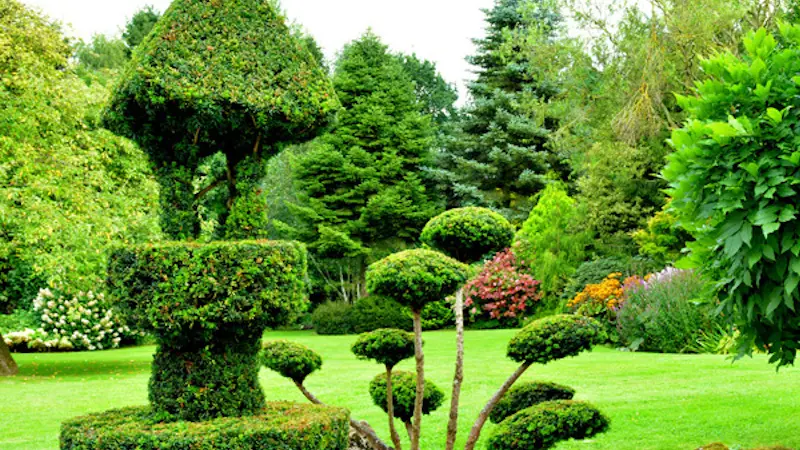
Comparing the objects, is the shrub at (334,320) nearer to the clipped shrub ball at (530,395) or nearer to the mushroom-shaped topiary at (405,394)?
the mushroom-shaped topiary at (405,394)

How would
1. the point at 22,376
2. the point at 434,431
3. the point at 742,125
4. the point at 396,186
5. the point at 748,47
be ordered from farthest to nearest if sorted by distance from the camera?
1. the point at 396,186
2. the point at 22,376
3. the point at 434,431
4. the point at 748,47
5. the point at 742,125

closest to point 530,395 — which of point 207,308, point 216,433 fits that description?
point 216,433

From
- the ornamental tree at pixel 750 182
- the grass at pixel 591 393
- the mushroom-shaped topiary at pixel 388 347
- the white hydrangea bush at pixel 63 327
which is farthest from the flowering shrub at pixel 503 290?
the ornamental tree at pixel 750 182

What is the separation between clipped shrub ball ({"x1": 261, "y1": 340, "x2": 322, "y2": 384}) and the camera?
20.0 feet

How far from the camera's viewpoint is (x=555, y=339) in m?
5.48

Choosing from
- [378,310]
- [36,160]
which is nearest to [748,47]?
[36,160]

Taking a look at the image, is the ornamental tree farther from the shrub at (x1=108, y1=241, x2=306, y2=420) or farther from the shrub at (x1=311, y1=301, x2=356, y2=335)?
the shrub at (x1=311, y1=301, x2=356, y2=335)

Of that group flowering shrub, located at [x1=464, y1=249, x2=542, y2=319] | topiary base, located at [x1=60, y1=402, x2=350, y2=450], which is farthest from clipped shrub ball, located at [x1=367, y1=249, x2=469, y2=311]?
flowering shrub, located at [x1=464, y1=249, x2=542, y2=319]

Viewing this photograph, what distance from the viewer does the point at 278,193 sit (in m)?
31.2

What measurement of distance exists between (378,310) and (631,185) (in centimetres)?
840

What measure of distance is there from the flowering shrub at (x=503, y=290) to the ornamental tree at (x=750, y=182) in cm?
1734

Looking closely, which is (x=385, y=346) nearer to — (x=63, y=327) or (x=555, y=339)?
(x=555, y=339)

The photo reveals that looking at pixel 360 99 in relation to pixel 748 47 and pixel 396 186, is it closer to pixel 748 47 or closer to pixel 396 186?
pixel 396 186

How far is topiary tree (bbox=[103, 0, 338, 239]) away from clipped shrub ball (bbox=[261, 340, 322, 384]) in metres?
1.12
